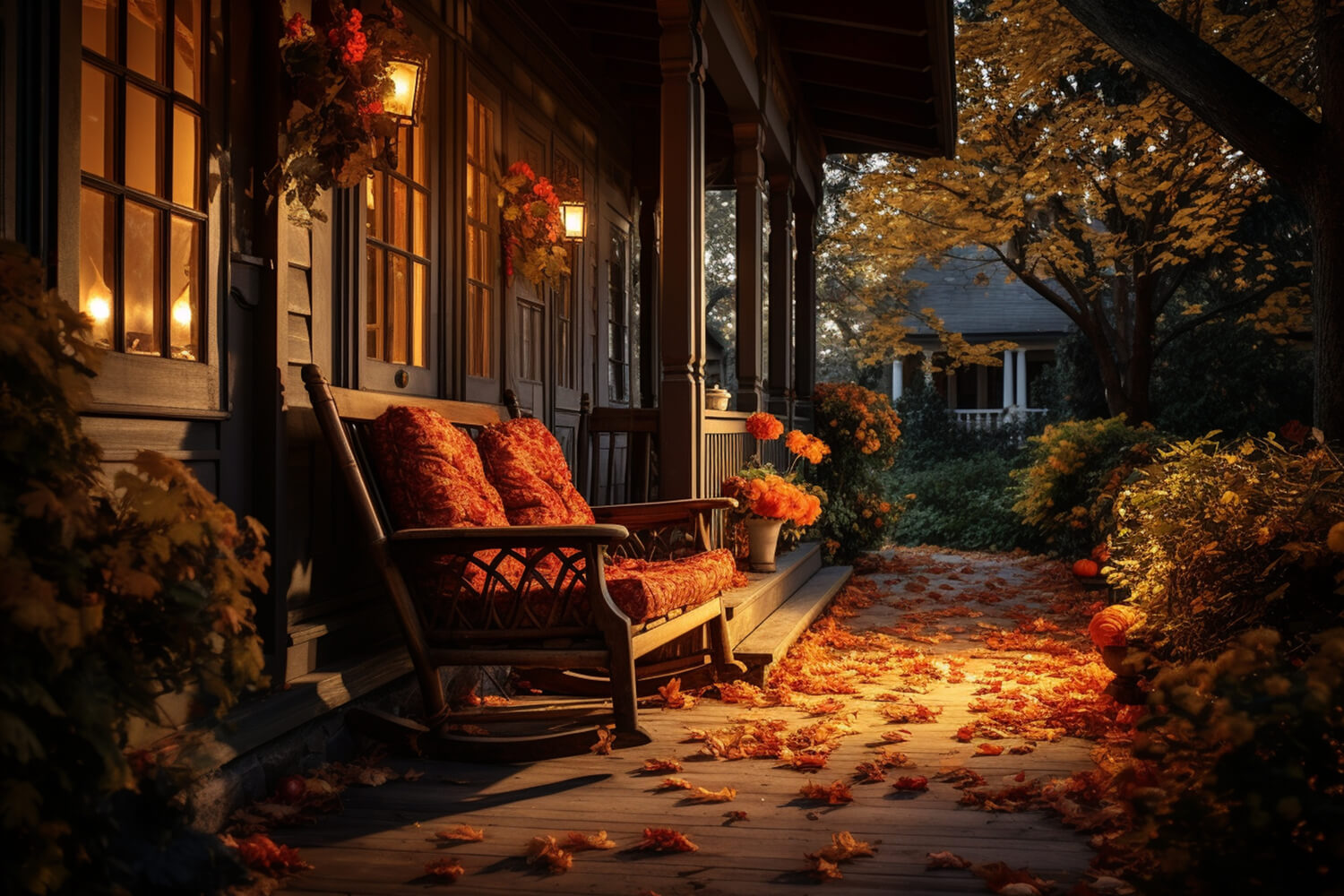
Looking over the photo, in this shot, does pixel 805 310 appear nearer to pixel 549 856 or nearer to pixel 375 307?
pixel 375 307

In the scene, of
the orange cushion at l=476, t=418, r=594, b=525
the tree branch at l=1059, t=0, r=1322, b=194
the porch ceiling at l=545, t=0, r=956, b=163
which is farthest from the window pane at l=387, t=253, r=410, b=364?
the tree branch at l=1059, t=0, r=1322, b=194

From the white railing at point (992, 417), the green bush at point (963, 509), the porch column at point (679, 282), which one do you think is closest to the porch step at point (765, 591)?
the porch column at point (679, 282)

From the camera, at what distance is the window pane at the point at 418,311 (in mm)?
4520

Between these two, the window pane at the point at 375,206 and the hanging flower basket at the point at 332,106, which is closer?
the hanging flower basket at the point at 332,106

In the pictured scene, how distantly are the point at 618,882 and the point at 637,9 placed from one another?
215 inches

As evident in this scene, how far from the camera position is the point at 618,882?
96.0 inches

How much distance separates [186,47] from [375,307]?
4.24 ft

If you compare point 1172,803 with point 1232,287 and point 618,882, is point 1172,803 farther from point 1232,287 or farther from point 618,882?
point 1232,287

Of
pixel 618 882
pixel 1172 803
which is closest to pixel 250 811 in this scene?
pixel 618 882

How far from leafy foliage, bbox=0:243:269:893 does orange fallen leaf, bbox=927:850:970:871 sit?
1.51 metres

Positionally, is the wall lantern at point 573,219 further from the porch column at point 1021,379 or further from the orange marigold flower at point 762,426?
the porch column at point 1021,379

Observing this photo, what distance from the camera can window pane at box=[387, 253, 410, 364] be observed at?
169 inches

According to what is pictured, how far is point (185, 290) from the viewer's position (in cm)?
302

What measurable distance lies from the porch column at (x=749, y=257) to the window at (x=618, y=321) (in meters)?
0.92
